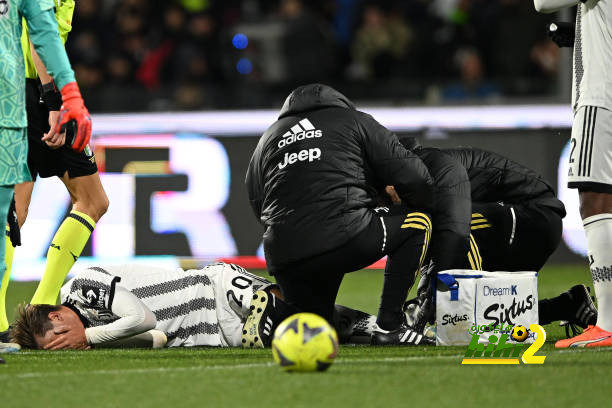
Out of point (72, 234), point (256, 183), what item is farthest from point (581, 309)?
point (72, 234)

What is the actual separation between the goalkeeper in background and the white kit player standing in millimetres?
2226

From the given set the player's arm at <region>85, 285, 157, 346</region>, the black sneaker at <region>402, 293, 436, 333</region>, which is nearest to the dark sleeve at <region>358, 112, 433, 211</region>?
the black sneaker at <region>402, 293, 436, 333</region>

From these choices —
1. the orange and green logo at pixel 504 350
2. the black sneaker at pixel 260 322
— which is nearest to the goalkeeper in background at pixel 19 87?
the black sneaker at pixel 260 322

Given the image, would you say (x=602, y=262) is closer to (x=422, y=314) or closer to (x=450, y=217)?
(x=450, y=217)

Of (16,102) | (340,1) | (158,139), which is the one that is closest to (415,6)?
(340,1)

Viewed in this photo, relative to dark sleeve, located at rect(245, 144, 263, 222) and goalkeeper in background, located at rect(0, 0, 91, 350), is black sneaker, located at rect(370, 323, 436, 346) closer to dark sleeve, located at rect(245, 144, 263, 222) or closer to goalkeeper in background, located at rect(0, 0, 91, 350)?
dark sleeve, located at rect(245, 144, 263, 222)

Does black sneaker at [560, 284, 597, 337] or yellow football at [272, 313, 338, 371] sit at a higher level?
yellow football at [272, 313, 338, 371]

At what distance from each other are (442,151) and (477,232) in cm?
47

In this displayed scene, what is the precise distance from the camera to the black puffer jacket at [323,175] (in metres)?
5.73

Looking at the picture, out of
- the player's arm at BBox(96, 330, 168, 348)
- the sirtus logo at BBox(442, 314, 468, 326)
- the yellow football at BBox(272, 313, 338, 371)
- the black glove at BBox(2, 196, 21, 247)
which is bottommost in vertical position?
the player's arm at BBox(96, 330, 168, 348)

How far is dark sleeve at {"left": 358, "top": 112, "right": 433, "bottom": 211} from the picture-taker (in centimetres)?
586

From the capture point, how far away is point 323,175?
575 centimetres

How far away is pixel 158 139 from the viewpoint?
1073 centimetres

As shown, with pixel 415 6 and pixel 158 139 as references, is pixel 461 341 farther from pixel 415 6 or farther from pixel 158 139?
pixel 415 6
